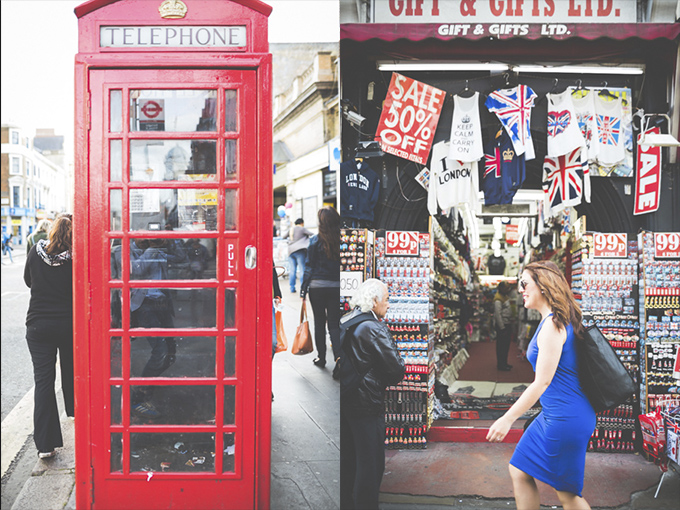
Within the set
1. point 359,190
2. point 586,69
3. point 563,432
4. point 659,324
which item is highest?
point 586,69

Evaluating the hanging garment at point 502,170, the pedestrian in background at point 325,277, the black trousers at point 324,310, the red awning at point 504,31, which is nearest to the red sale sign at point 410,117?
the red awning at point 504,31

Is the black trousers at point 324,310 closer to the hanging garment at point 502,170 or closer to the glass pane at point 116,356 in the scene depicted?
the hanging garment at point 502,170

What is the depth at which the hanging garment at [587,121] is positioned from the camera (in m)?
5.70

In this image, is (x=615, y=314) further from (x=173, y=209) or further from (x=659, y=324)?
(x=173, y=209)

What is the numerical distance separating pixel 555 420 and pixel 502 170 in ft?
9.95

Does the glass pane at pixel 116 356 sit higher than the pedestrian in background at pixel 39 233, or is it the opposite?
Answer: the pedestrian in background at pixel 39 233

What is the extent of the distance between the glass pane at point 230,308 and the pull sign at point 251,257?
0.20 m

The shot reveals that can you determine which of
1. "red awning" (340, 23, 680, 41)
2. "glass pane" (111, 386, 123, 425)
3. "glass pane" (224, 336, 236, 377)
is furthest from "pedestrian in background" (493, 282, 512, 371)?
"glass pane" (111, 386, 123, 425)

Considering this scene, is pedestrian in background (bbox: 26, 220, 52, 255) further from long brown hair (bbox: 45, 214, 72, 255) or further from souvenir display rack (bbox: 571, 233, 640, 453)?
souvenir display rack (bbox: 571, 233, 640, 453)

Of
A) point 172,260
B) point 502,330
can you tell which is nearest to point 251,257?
point 172,260

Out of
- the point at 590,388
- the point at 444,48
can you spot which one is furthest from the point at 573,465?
the point at 444,48

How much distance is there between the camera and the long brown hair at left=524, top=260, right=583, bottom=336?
366cm

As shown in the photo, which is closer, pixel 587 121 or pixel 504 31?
pixel 504 31

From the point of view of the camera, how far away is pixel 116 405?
12.3 feet
